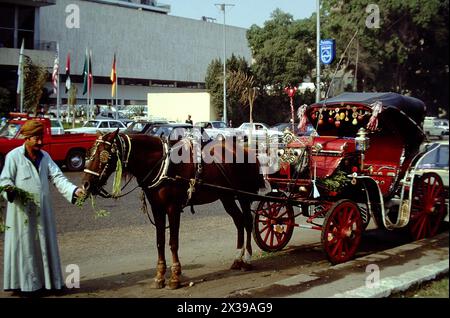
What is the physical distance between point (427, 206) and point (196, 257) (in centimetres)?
374

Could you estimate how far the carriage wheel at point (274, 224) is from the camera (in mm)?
7770

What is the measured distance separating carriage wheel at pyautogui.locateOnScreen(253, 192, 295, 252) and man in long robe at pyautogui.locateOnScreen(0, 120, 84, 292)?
3168 millimetres

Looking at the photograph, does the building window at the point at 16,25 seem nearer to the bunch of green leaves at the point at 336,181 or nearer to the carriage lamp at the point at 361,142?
the carriage lamp at the point at 361,142

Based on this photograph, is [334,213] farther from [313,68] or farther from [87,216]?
[313,68]

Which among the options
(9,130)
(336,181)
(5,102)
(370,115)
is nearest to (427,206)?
(370,115)

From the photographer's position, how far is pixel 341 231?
6.91 meters

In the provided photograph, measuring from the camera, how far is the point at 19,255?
5328 mm

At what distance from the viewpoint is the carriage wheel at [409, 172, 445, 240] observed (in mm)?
8000

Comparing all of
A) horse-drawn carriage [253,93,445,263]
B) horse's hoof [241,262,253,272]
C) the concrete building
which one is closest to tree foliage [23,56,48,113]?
the concrete building

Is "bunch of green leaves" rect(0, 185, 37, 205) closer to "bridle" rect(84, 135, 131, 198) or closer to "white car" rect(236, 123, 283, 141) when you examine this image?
"bridle" rect(84, 135, 131, 198)

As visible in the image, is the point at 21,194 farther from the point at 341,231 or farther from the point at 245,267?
the point at 341,231

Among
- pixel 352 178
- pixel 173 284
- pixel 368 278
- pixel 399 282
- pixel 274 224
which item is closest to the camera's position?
pixel 399 282
